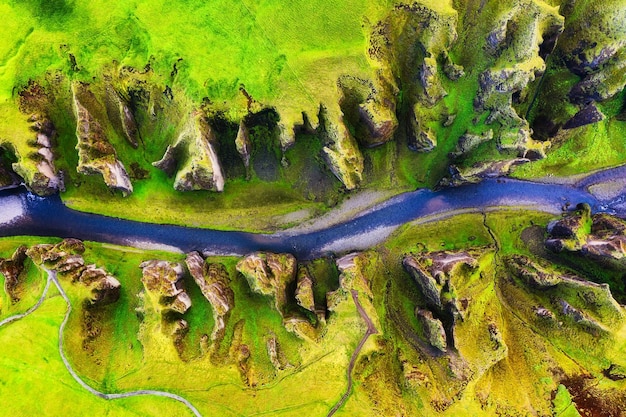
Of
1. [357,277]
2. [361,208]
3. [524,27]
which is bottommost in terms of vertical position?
[357,277]

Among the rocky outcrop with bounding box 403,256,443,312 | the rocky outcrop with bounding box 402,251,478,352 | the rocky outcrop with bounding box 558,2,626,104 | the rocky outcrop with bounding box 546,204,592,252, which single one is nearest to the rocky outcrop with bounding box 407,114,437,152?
the rocky outcrop with bounding box 402,251,478,352

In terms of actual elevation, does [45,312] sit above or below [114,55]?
below

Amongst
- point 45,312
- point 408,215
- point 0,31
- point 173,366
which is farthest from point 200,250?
point 0,31

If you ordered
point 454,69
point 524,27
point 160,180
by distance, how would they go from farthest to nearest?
point 160,180 < point 454,69 < point 524,27

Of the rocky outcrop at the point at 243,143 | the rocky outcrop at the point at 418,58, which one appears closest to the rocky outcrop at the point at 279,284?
the rocky outcrop at the point at 243,143

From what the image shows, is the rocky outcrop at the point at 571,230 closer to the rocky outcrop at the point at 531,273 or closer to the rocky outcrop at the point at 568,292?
the rocky outcrop at the point at 568,292

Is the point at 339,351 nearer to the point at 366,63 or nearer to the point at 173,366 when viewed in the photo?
the point at 173,366

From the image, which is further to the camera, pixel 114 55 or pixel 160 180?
pixel 160 180
